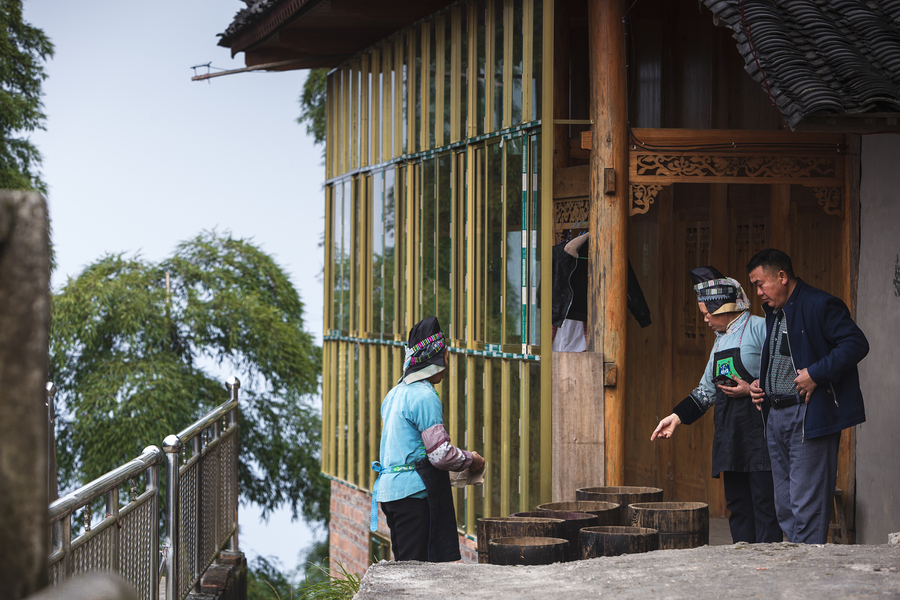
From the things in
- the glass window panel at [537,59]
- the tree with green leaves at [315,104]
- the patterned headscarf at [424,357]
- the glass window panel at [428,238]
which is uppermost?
the tree with green leaves at [315,104]

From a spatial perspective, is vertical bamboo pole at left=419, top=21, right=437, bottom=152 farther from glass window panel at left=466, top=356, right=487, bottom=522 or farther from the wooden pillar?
the wooden pillar

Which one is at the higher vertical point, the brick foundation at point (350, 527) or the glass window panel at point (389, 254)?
the glass window panel at point (389, 254)

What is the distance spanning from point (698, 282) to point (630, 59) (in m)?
4.17

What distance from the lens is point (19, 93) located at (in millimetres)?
19859

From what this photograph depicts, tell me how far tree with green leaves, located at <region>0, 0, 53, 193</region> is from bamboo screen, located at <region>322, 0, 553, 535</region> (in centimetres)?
962

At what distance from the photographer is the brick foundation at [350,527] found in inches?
453

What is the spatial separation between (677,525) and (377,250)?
21.0ft

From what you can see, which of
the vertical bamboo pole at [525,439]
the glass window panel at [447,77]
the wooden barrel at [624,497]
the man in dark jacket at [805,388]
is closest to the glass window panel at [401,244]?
the glass window panel at [447,77]

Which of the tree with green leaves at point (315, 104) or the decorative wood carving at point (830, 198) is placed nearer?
the decorative wood carving at point (830, 198)

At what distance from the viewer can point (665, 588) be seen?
4.17 metres

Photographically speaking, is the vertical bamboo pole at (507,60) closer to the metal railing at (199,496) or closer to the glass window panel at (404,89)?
the glass window panel at (404,89)

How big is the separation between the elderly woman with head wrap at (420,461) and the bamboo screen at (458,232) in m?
1.89

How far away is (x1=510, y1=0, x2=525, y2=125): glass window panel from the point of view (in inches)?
315

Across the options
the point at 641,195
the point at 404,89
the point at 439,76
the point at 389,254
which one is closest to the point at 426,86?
the point at 439,76
